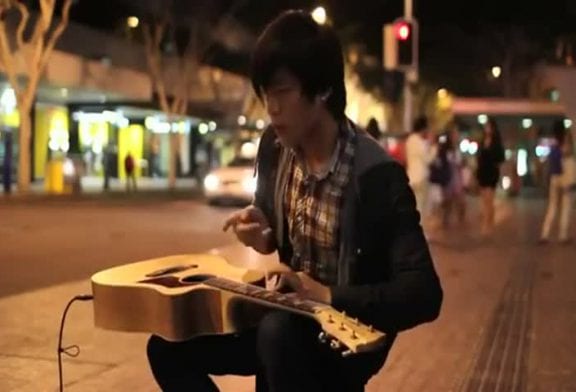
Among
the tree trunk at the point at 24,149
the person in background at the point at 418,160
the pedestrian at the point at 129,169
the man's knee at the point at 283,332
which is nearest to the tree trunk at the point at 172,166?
the pedestrian at the point at 129,169

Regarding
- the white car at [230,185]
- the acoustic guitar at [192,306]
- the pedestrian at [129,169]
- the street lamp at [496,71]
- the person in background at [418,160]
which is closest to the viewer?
the acoustic guitar at [192,306]

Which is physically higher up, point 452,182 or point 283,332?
point 283,332

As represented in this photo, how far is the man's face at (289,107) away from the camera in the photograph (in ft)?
9.48

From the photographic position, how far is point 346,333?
2.49 metres

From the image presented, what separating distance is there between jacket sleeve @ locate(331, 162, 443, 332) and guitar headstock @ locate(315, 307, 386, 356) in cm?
13

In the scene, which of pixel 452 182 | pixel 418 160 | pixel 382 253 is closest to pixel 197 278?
pixel 382 253

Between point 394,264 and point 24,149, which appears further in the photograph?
point 24,149

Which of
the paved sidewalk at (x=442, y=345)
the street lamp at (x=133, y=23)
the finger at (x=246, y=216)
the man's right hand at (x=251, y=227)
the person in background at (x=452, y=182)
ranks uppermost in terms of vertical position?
the street lamp at (x=133, y=23)

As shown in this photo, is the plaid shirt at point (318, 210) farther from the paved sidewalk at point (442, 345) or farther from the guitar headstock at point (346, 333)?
the paved sidewalk at point (442, 345)

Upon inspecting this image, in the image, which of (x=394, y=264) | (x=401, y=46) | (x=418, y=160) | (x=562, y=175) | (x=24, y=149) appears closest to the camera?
(x=394, y=264)

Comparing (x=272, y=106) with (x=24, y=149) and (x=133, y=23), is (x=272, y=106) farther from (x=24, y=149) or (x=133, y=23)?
(x=133, y=23)

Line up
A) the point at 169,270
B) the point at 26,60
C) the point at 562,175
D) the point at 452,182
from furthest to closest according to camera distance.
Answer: the point at 26,60, the point at 452,182, the point at 562,175, the point at 169,270

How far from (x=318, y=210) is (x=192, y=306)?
0.48 metres

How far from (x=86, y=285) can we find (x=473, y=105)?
28.4 m
